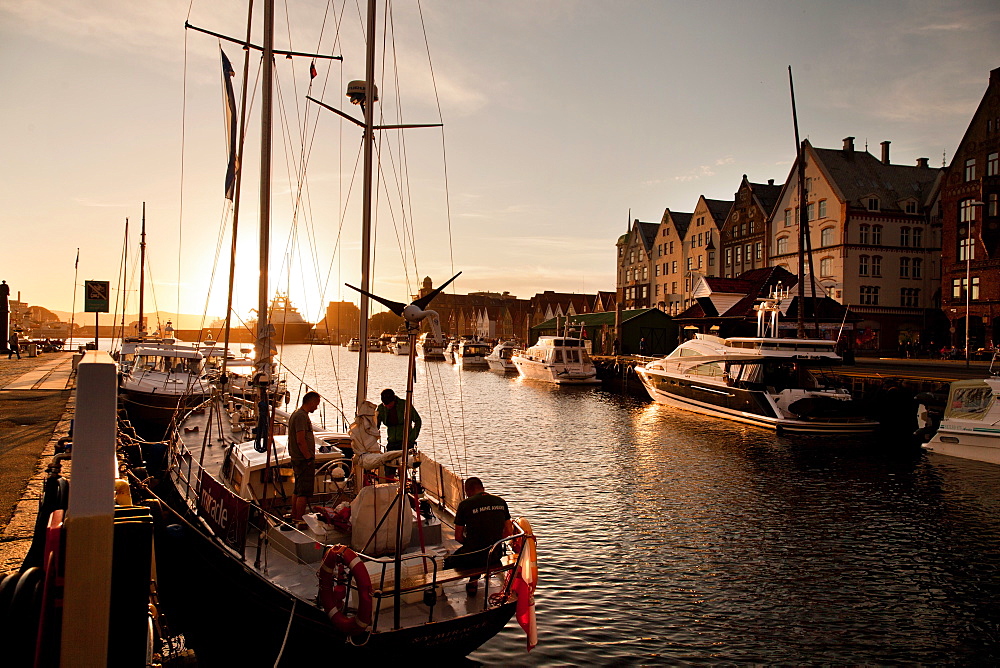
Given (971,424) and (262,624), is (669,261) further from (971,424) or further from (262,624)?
(262,624)

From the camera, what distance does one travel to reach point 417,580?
8492 millimetres

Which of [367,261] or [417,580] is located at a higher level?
[367,261]

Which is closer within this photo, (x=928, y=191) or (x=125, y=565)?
(x=125, y=565)

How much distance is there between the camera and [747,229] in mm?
74312

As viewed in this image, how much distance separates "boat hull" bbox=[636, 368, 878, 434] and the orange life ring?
89.2 feet

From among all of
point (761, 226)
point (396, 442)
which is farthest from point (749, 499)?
point (761, 226)

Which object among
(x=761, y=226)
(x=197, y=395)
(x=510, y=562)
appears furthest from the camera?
(x=761, y=226)

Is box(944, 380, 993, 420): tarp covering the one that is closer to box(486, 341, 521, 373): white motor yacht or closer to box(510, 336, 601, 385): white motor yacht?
box(510, 336, 601, 385): white motor yacht

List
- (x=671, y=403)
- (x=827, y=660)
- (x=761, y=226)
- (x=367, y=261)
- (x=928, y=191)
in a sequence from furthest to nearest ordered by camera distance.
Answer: (x=761, y=226), (x=928, y=191), (x=671, y=403), (x=367, y=261), (x=827, y=660)

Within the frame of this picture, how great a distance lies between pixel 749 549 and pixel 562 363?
4379 centimetres

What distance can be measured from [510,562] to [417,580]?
4.64 ft

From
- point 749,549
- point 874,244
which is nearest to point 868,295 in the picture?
point 874,244

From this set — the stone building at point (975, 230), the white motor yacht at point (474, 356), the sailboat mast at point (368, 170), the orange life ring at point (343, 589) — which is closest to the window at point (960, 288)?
the stone building at point (975, 230)

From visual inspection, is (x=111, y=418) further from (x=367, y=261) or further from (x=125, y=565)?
(x=367, y=261)
